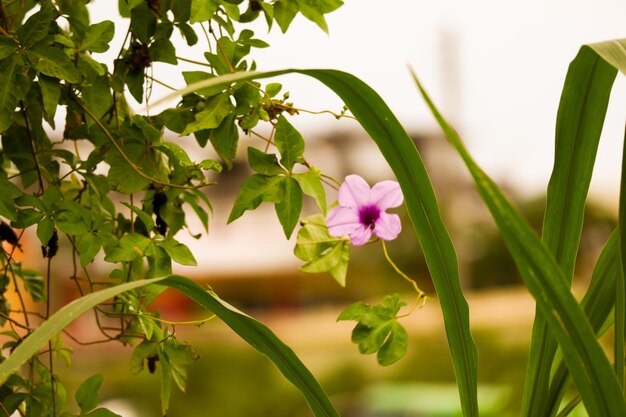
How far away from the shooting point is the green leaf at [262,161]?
1.59 ft

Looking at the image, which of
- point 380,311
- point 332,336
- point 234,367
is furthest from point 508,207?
point 332,336

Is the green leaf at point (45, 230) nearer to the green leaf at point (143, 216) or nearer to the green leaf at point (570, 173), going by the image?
the green leaf at point (143, 216)

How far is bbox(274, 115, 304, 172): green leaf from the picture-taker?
486 millimetres

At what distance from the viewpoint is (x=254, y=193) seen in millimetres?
482

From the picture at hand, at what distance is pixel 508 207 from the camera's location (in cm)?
32

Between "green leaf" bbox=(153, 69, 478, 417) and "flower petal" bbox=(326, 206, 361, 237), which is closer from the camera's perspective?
"green leaf" bbox=(153, 69, 478, 417)

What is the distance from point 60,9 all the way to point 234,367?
4141 millimetres

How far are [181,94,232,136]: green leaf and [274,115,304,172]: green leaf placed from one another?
1.6 inches

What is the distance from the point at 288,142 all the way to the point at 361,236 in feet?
0.34

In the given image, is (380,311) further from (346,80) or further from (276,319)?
(276,319)

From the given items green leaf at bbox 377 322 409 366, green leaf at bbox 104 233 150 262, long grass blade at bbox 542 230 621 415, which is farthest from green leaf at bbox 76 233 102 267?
long grass blade at bbox 542 230 621 415

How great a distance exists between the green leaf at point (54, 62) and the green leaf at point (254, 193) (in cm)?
13

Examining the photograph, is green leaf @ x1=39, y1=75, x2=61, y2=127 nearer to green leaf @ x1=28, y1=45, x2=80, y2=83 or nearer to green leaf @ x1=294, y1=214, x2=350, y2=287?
green leaf @ x1=28, y1=45, x2=80, y2=83

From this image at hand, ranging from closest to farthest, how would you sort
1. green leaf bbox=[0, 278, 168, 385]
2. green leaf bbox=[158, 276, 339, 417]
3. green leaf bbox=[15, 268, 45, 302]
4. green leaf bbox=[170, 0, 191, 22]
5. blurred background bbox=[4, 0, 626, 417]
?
green leaf bbox=[0, 278, 168, 385]
green leaf bbox=[158, 276, 339, 417]
green leaf bbox=[170, 0, 191, 22]
green leaf bbox=[15, 268, 45, 302]
blurred background bbox=[4, 0, 626, 417]
